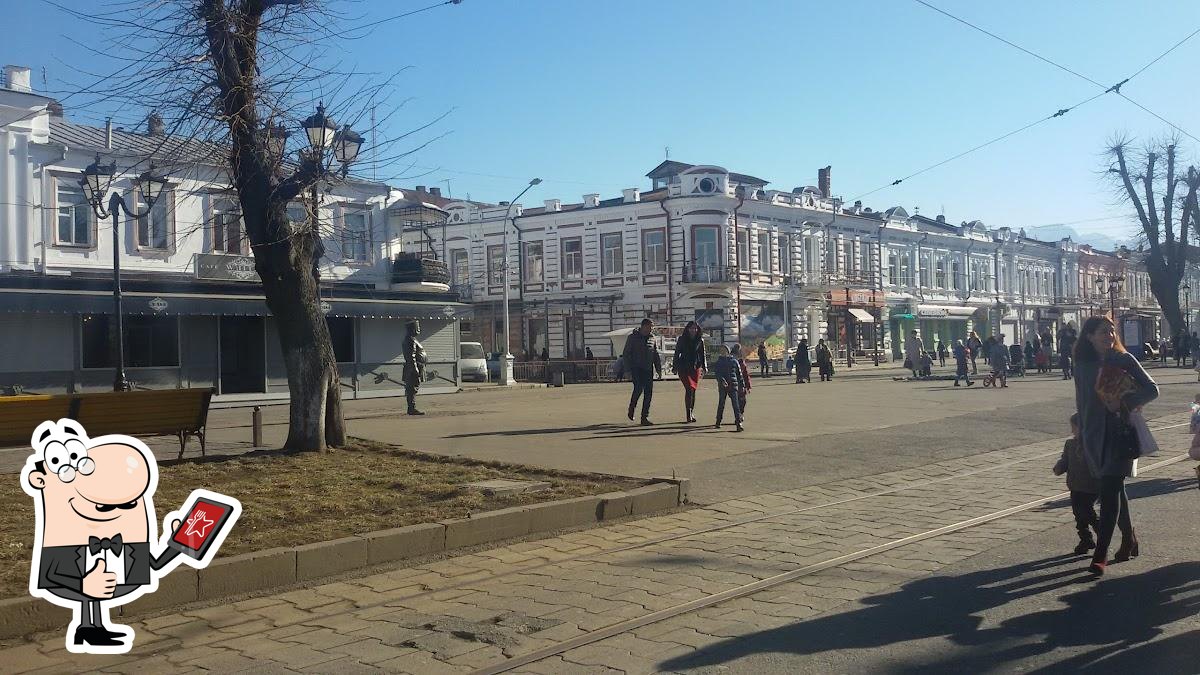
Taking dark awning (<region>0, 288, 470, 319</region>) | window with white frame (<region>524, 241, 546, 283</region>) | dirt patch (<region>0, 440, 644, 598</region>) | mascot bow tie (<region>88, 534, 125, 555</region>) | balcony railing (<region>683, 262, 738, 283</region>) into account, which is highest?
window with white frame (<region>524, 241, 546, 283</region>)

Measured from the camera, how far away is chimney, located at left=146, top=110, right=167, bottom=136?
11.9m

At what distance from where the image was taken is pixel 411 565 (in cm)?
767

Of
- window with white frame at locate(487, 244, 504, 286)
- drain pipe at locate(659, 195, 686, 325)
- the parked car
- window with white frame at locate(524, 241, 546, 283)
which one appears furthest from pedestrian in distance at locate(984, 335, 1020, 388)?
window with white frame at locate(487, 244, 504, 286)

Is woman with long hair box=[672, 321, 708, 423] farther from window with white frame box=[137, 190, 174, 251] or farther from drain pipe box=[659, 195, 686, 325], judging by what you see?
drain pipe box=[659, 195, 686, 325]

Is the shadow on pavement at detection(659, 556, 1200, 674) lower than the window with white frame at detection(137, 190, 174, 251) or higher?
lower

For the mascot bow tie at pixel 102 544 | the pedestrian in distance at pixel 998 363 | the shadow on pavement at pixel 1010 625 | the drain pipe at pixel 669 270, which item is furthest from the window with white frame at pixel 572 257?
the mascot bow tie at pixel 102 544

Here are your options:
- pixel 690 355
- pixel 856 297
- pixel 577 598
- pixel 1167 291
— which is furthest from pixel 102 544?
pixel 1167 291

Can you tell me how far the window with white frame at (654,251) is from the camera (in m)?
51.4

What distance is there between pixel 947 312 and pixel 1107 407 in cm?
6529

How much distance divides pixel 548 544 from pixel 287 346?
5.43m

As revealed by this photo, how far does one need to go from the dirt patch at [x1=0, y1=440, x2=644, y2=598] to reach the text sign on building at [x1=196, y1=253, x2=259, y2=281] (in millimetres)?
18261

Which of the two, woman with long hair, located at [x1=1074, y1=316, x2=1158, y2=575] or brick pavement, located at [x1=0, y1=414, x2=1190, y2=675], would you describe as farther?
woman with long hair, located at [x1=1074, y1=316, x2=1158, y2=575]

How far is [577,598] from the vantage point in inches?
263

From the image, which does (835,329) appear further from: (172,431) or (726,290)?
(172,431)
